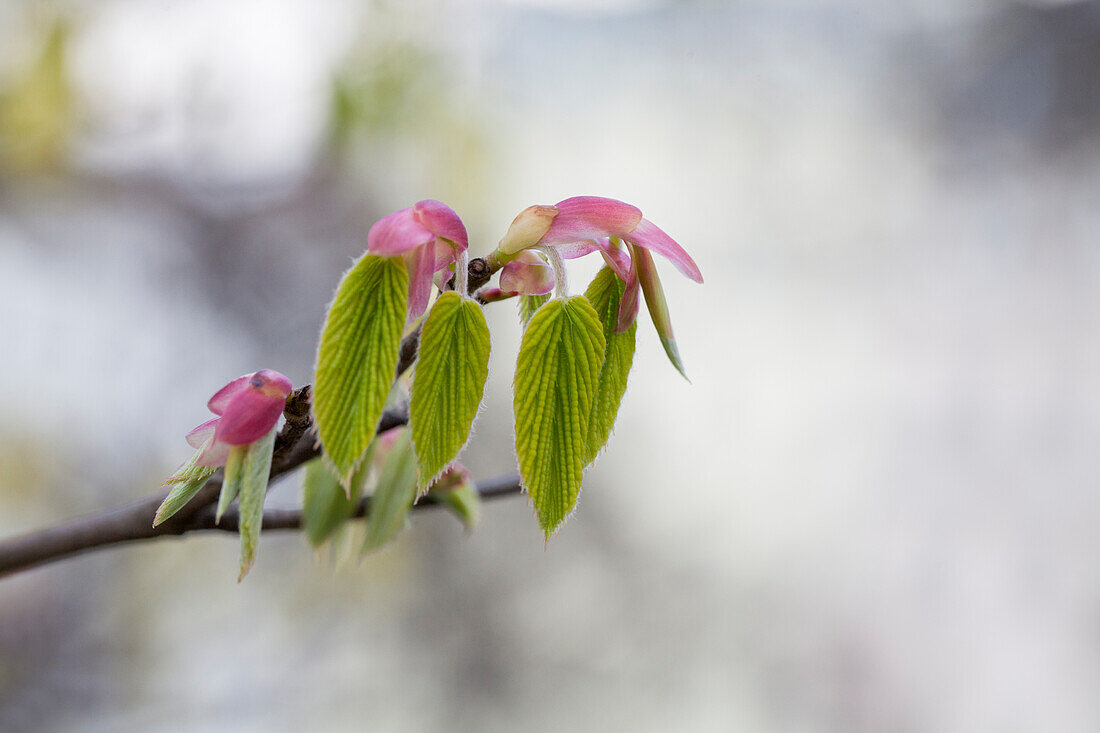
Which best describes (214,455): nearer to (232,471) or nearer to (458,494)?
(232,471)

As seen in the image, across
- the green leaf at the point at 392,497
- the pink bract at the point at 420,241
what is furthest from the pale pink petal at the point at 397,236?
the green leaf at the point at 392,497

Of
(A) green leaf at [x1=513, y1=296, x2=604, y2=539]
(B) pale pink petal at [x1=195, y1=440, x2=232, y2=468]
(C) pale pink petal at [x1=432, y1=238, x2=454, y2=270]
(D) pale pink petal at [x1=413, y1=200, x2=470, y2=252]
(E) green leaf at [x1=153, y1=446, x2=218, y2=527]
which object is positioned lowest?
(E) green leaf at [x1=153, y1=446, x2=218, y2=527]

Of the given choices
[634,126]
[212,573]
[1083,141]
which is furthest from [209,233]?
[1083,141]

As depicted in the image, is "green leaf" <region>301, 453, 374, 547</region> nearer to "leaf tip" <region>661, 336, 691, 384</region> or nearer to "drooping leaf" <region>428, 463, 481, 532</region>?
"drooping leaf" <region>428, 463, 481, 532</region>

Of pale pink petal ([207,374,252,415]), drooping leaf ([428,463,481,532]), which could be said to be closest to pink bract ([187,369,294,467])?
→ pale pink petal ([207,374,252,415])

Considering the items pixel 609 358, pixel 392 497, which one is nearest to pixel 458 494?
pixel 392 497

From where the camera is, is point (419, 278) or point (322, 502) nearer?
point (419, 278)
